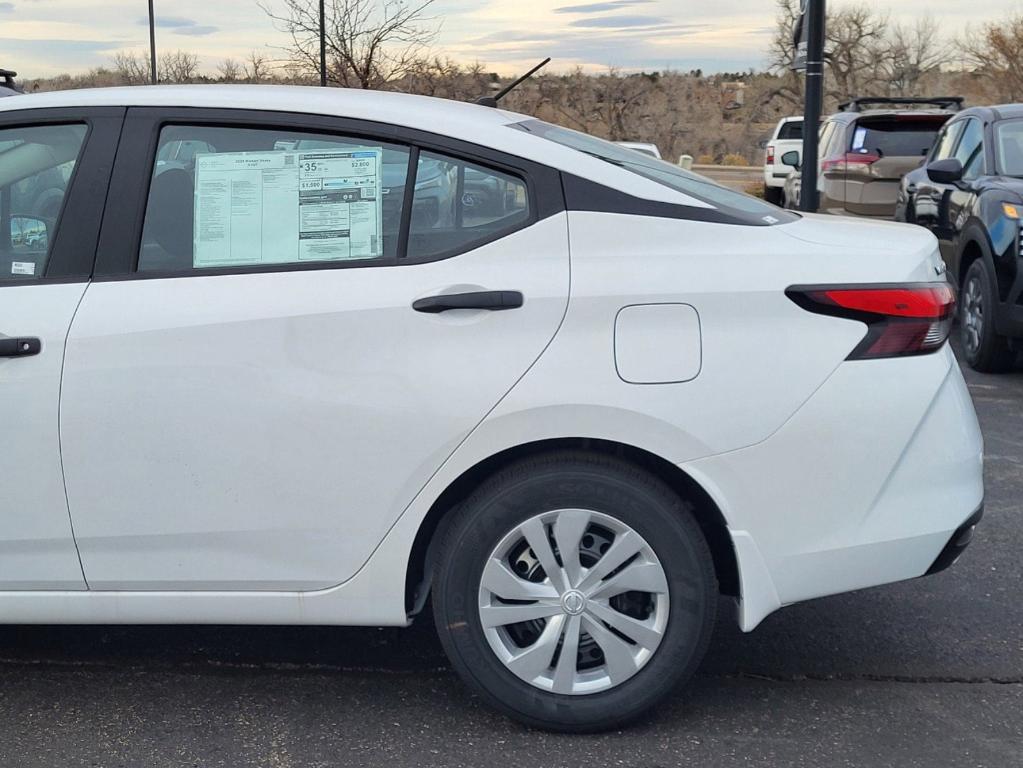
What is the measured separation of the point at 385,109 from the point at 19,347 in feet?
3.72

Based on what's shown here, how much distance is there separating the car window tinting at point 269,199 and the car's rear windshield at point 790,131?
21845 mm

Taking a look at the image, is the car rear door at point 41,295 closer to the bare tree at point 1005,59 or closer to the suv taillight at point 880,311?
the suv taillight at point 880,311

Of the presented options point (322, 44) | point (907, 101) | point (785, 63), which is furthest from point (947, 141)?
point (785, 63)

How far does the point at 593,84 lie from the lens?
58.5 m

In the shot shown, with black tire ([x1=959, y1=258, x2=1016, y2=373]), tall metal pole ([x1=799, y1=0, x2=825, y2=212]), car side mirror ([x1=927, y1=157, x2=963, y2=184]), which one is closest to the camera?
black tire ([x1=959, y1=258, x2=1016, y2=373])

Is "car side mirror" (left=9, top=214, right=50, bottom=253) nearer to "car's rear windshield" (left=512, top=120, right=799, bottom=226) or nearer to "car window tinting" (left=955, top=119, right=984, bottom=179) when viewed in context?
"car's rear windshield" (left=512, top=120, right=799, bottom=226)

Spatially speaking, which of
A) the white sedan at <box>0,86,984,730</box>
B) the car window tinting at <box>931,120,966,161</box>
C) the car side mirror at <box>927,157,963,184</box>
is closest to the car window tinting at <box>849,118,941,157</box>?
the car window tinting at <box>931,120,966,161</box>

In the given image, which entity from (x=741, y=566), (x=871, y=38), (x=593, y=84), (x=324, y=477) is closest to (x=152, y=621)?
(x=324, y=477)

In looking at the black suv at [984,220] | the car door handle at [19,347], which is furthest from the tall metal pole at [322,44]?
the car door handle at [19,347]

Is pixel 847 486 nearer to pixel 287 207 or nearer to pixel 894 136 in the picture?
pixel 287 207

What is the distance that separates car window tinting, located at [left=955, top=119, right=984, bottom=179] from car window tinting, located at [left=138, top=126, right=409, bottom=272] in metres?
6.28

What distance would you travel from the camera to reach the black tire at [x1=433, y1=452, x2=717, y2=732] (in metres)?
3.18

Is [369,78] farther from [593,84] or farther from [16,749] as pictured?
[593,84]

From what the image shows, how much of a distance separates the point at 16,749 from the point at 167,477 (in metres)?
0.82
